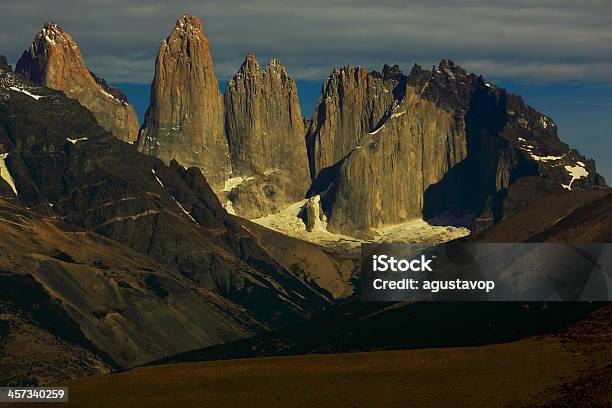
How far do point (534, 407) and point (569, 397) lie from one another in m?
4.60

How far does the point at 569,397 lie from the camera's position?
198875 millimetres

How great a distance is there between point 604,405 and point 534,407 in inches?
430

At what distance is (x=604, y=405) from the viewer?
623 ft

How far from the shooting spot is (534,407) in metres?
198

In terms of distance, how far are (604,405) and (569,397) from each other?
30.8 feet
